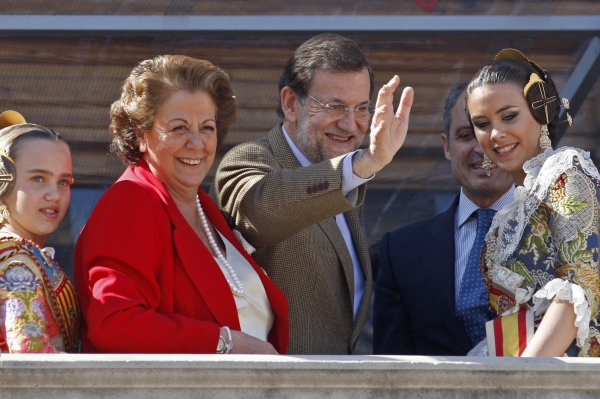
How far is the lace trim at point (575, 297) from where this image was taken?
2.36m

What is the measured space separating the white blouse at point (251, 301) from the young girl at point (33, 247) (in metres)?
0.45

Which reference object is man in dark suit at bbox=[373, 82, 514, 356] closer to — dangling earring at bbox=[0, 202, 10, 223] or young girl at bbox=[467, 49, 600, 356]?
young girl at bbox=[467, 49, 600, 356]

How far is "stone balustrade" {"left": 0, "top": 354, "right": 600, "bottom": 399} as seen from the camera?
7.13 feet

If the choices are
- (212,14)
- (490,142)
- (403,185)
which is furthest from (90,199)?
(490,142)

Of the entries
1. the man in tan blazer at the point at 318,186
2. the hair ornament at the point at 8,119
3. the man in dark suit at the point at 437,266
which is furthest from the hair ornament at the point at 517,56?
the hair ornament at the point at 8,119

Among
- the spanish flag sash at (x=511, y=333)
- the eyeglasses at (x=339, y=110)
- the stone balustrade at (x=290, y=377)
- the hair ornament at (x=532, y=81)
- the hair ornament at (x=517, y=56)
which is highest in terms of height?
the hair ornament at (x=517, y=56)

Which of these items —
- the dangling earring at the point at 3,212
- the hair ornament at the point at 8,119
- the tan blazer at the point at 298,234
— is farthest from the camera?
the hair ornament at the point at 8,119

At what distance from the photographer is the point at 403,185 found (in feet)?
15.5

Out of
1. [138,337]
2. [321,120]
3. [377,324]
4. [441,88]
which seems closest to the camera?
[138,337]

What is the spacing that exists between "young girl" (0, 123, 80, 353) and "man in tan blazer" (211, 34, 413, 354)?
1.83ft

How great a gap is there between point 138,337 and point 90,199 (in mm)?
2234

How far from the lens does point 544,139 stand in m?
2.72

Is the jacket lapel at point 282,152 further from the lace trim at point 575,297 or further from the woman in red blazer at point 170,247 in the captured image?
the lace trim at point 575,297

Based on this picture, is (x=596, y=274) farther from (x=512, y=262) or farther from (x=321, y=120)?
(x=321, y=120)
